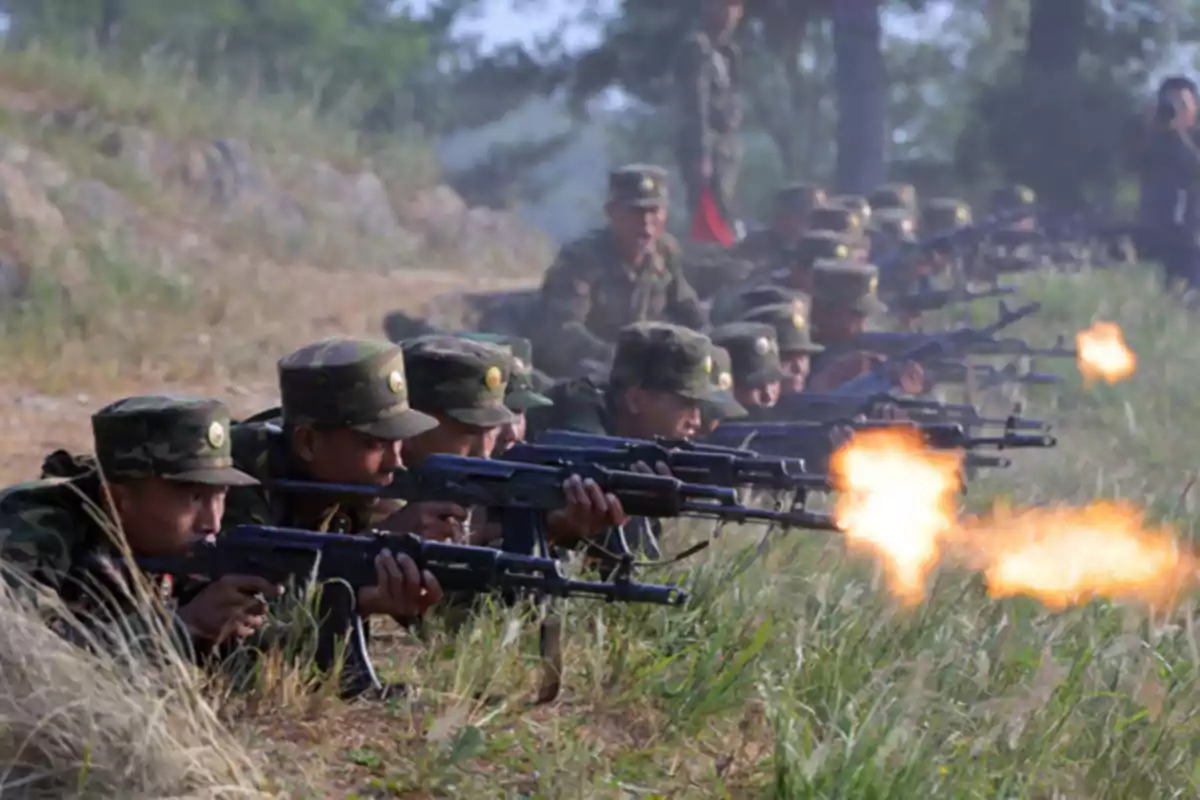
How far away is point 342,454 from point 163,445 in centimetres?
79

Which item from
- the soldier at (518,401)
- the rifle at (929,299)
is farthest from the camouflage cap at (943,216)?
the soldier at (518,401)

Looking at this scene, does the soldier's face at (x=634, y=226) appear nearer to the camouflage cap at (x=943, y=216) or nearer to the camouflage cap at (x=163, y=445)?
the camouflage cap at (x=943, y=216)

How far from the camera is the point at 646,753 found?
4816 mm

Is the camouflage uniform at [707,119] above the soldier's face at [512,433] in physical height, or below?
above

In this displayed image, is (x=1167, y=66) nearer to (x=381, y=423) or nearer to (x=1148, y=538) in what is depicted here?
(x=1148, y=538)

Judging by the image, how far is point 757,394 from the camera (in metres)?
9.34

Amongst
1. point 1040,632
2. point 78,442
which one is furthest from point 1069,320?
point 1040,632

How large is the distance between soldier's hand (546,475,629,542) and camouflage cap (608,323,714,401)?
68.0 inches

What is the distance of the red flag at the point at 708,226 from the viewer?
1889 cm

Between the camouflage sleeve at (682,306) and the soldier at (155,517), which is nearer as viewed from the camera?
the soldier at (155,517)

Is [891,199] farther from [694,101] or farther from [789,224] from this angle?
[789,224]

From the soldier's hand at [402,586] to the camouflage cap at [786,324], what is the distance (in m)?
5.57

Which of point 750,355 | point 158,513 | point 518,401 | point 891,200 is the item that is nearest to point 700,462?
point 518,401

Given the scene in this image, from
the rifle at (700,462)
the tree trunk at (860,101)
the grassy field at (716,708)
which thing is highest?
the tree trunk at (860,101)
